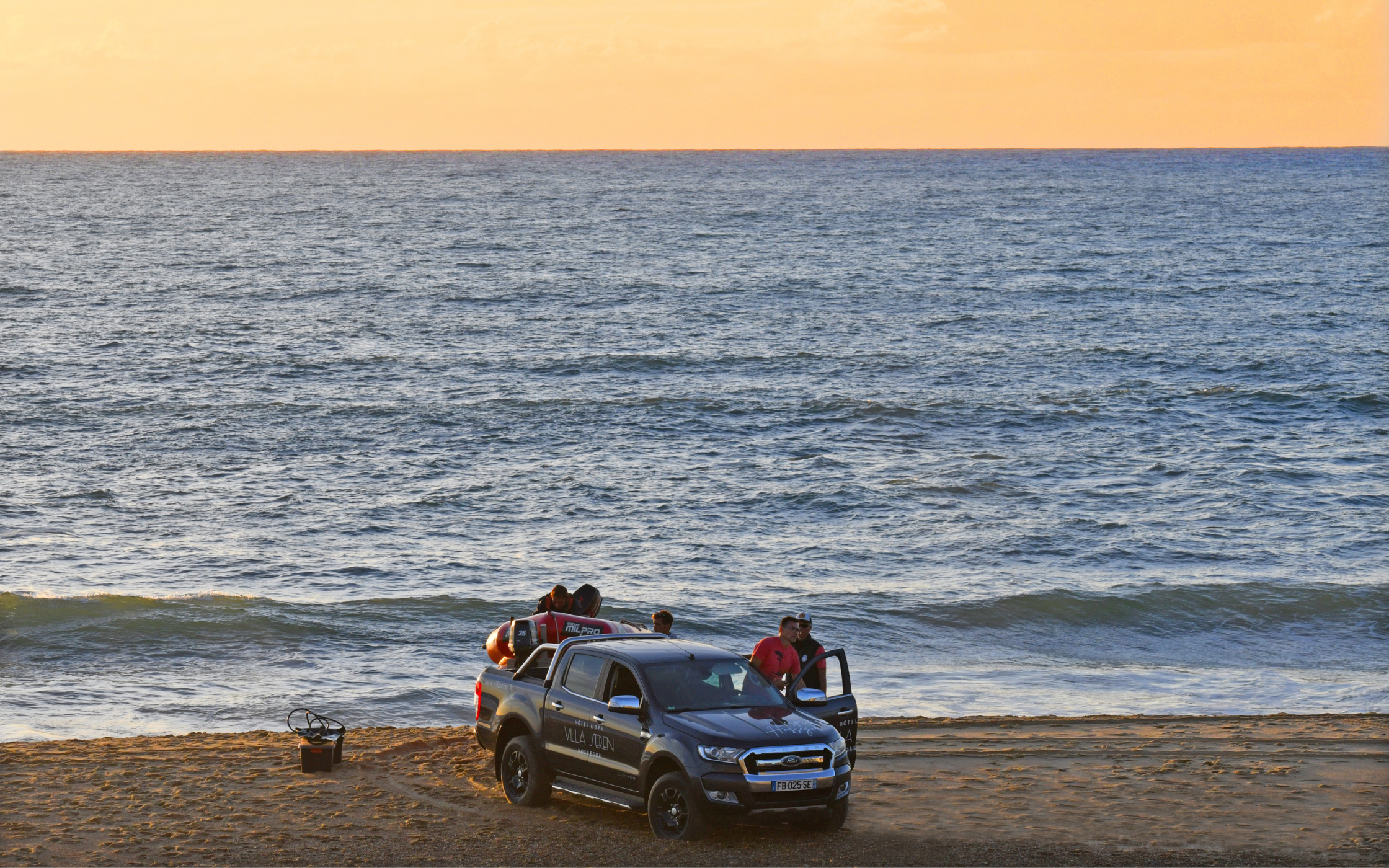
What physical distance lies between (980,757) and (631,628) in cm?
419

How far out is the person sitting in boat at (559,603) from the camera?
539 inches

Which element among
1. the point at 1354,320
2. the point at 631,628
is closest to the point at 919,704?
the point at 631,628

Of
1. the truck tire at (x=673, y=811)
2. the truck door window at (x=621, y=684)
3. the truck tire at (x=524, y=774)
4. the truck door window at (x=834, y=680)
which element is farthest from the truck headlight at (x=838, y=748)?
the truck door window at (x=834, y=680)

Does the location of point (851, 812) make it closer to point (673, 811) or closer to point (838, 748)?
A: point (838, 748)

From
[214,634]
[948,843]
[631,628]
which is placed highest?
[631,628]

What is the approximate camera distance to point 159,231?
90625 millimetres

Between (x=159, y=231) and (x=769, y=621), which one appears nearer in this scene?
(x=769, y=621)

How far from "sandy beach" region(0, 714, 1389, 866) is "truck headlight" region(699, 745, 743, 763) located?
0.76 meters

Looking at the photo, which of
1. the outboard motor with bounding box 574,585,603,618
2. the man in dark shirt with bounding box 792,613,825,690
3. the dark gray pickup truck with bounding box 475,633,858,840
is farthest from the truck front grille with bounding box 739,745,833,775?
the outboard motor with bounding box 574,585,603,618

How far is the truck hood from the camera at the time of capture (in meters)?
10.7

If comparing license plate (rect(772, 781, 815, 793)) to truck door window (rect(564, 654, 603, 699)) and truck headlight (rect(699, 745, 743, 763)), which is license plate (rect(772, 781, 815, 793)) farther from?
truck door window (rect(564, 654, 603, 699))

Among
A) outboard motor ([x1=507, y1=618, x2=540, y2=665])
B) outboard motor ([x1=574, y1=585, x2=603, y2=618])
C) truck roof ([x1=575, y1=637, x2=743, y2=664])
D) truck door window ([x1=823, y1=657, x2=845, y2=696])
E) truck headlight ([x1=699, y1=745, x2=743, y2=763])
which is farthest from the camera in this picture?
truck door window ([x1=823, y1=657, x2=845, y2=696])

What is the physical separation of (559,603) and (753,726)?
3511mm

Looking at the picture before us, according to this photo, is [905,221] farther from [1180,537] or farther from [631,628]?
[631,628]
